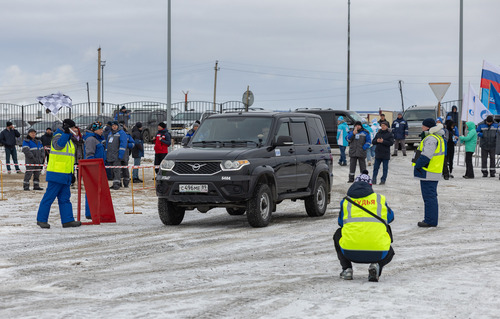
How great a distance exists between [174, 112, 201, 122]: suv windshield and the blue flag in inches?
747

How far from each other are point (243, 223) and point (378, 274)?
6051mm

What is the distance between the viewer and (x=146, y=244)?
451 inches

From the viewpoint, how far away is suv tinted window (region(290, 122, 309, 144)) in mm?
14710

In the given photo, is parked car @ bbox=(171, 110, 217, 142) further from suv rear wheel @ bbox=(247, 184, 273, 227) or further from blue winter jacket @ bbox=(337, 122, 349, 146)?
suv rear wheel @ bbox=(247, 184, 273, 227)

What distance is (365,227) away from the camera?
27.3ft

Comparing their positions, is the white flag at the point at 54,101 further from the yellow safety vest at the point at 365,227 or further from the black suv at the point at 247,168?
the yellow safety vest at the point at 365,227

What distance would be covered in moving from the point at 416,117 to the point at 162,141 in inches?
650

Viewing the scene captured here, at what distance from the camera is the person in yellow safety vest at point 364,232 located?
8320 mm

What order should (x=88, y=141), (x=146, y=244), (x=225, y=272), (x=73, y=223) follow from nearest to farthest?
(x=225, y=272)
(x=146, y=244)
(x=73, y=223)
(x=88, y=141)

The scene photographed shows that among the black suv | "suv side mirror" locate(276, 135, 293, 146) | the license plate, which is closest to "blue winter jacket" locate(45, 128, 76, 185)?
the black suv

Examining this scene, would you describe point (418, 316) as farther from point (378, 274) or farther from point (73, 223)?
point (73, 223)

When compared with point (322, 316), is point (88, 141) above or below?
above

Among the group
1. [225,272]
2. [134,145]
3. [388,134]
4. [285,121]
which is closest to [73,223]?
[285,121]

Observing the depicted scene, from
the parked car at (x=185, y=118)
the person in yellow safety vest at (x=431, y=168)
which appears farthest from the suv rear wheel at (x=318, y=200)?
the parked car at (x=185, y=118)
